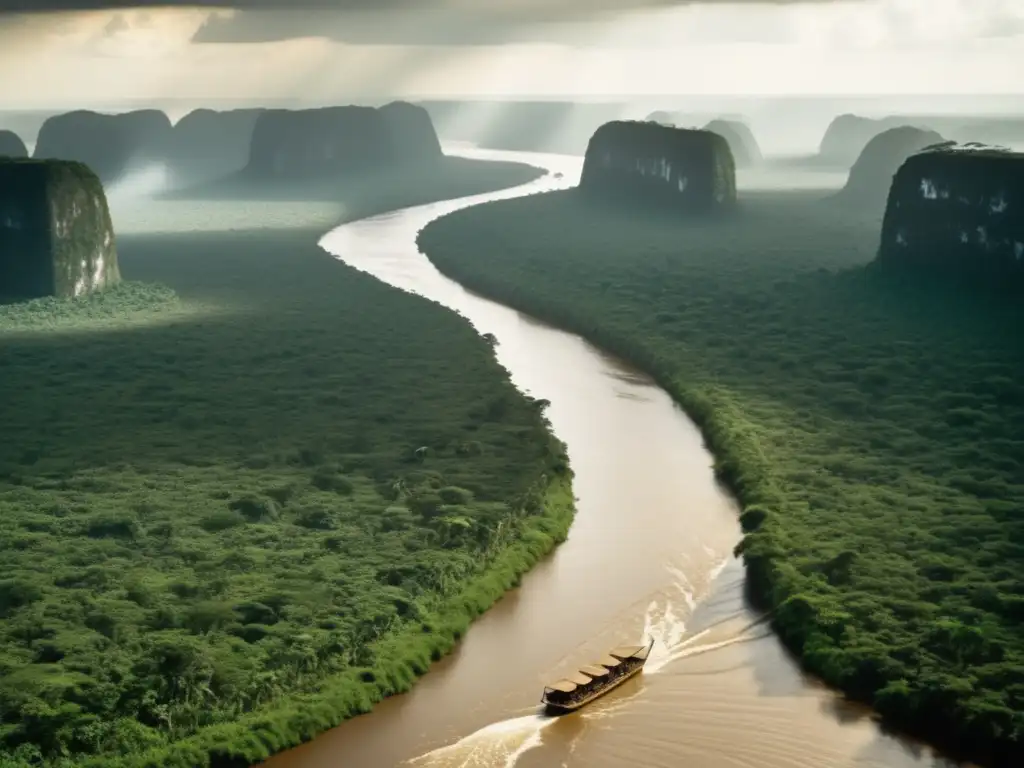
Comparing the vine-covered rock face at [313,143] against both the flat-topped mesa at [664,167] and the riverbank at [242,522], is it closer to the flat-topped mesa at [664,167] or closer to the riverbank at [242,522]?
the flat-topped mesa at [664,167]

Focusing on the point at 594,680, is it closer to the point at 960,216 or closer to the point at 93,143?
the point at 960,216

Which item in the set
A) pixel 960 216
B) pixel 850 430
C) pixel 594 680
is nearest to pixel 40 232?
pixel 850 430

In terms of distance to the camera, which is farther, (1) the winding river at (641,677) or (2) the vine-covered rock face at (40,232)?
(2) the vine-covered rock face at (40,232)

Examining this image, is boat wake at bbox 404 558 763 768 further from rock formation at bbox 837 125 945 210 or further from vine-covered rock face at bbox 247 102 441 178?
vine-covered rock face at bbox 247 102 441 178

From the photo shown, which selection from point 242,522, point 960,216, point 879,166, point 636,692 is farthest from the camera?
point 879,166

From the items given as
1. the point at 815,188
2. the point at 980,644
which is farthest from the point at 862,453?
the point at 815,188

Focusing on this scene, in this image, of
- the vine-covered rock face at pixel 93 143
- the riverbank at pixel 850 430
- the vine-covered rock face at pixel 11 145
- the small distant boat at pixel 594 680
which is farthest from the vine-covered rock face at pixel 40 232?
the vine-covered rock face at pixel 93 143
